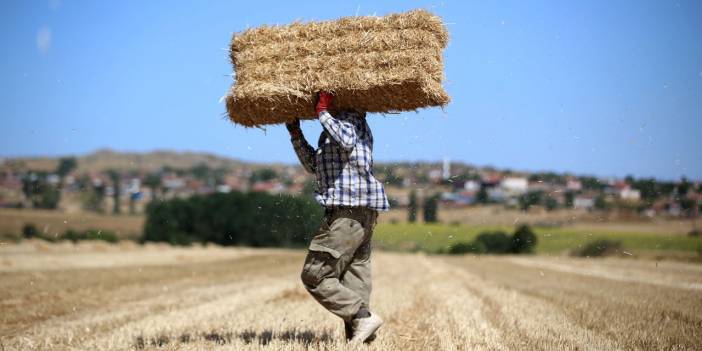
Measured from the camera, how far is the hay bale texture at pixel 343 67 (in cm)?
679

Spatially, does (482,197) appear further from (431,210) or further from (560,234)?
(560,234)

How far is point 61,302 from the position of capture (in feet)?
38.7

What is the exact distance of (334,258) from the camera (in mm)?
6480

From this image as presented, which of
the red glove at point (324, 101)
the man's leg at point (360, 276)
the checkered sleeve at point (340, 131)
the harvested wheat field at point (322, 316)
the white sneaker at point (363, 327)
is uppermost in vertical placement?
the red glove at point (324, 101)

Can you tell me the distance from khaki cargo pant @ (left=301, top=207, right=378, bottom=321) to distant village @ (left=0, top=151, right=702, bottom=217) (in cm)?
53

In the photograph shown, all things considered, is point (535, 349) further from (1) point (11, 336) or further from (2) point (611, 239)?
(2) point (611, 239)

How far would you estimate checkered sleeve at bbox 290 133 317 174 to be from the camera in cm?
698

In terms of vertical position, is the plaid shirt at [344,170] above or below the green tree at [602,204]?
above

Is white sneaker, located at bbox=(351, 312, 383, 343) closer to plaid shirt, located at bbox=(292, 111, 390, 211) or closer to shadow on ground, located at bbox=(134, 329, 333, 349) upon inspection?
shadow on ground, located at bbox=(134, 329, 333, 349)

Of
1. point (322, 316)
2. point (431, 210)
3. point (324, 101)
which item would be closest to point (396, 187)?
point (431, 210)

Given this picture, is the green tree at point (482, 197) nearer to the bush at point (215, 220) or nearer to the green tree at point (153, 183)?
the bush at point (215, 220)

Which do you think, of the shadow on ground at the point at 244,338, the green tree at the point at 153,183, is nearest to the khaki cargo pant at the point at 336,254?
the shadow on ground at the point at 244,338

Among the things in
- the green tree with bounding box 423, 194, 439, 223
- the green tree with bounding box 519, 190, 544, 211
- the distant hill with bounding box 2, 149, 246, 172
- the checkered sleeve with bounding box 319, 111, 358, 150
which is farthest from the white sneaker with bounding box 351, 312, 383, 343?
the distant hill with bounding box 2, 149, 246, 172

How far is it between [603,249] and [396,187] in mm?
32837
